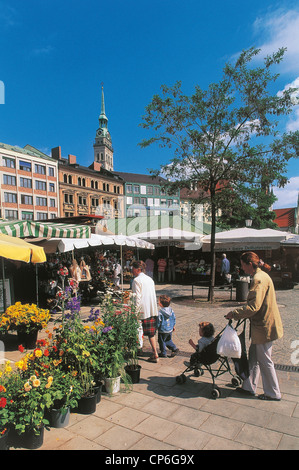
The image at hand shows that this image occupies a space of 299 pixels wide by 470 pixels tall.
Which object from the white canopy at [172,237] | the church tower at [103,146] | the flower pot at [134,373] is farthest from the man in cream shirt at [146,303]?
the church tower at [103,146]

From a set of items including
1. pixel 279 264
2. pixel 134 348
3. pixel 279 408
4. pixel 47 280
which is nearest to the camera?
pixel 279 408

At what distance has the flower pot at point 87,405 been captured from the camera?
351 cm

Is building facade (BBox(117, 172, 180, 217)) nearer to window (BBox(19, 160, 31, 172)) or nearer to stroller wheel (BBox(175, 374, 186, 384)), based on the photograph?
window (BBox(19, 160, 31, 172))

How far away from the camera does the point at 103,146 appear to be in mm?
103188

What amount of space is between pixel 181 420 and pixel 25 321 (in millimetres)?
3485

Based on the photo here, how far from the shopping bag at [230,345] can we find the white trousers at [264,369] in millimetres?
320

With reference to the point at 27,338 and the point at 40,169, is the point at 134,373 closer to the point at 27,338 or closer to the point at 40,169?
the point at 27,338

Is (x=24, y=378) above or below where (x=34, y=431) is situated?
above

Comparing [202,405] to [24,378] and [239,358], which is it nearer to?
[239,358]

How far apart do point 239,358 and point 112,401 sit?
1.73 metres

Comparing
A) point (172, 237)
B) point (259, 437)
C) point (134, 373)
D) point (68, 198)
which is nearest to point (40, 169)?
point (68, 198)

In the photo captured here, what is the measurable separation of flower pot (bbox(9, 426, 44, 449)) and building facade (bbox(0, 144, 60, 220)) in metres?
45.2
